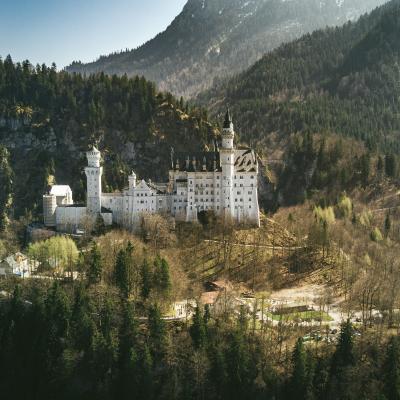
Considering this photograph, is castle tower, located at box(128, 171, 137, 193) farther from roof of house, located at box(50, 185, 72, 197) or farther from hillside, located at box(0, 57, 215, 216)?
hillside, located at box(0, 57, 215, 216)

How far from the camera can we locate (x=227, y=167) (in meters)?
94.5

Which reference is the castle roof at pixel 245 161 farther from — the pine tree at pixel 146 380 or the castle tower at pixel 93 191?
the pine tree at pixel 146 380

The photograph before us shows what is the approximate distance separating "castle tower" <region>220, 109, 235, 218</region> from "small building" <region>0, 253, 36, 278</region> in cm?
3190

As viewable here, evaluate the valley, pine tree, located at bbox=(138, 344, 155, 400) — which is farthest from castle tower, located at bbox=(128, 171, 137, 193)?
pine tree, located at bbox=(138, 344, 155, 400)

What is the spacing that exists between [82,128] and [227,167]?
58546 mm

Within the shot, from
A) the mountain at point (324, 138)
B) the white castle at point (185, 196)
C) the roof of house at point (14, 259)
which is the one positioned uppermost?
the mountain at point (324, 138)

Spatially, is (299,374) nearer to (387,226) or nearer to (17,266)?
(17,266)

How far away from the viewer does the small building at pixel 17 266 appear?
→ 79.9m

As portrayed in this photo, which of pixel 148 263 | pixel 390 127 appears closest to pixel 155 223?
pixel 148 263

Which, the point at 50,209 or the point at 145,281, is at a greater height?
the point at 50,209

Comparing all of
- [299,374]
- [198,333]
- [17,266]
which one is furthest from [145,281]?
[299,374]

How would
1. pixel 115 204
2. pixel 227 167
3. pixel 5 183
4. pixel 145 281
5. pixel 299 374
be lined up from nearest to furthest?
1. pixel 299 374
2. pixel 145 281
3. pixel 227 167
4. pixel 115 204
5. pixel 5 183

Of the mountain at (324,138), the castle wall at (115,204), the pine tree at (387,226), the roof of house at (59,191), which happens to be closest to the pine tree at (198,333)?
the castle wall at (115,204)

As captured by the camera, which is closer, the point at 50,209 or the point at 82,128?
the point at 50,209
